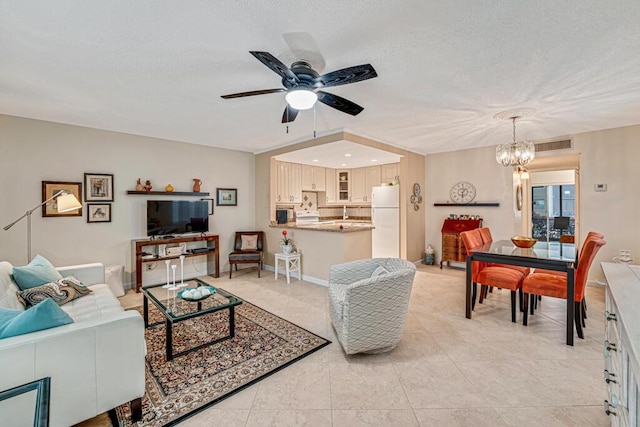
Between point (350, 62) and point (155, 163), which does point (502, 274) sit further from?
point (155, 163)

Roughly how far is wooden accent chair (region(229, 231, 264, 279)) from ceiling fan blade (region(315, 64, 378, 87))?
12.3 feet

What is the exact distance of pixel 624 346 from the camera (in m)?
1.07

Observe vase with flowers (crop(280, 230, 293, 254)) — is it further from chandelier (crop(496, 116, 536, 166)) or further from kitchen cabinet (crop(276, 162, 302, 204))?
chandelier (crop(496, 116, 536, 166))

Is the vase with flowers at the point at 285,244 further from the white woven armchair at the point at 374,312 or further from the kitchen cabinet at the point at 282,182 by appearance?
the white woven armchair at the point at 374,312

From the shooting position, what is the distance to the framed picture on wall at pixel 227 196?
5578mm

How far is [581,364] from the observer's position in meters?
2.33

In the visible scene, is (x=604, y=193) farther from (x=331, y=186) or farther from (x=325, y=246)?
(x=331, y=186)

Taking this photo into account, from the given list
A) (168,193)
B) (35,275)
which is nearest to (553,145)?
(168,193)

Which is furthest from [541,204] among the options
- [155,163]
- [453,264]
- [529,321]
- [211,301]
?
[155,163]

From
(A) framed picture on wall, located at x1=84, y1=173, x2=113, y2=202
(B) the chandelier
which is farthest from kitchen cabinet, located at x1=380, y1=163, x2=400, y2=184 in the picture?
(A) framed picture on wall, located at x1=84, y1=173, x2=113, y2=202

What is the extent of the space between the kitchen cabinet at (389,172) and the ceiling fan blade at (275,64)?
4762 mm

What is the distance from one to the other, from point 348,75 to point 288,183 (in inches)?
175

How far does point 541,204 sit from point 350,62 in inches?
335

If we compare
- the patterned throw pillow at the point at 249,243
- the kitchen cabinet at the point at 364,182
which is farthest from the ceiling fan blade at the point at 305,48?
the kitchen cabinet at the point at 364,182
